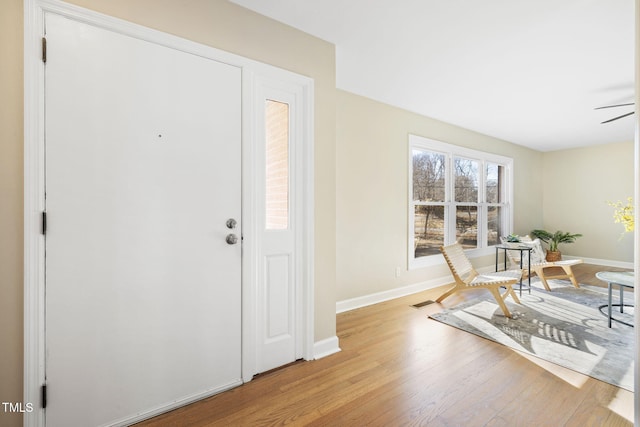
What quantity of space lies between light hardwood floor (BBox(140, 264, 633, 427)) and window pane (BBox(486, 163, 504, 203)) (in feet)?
12.8

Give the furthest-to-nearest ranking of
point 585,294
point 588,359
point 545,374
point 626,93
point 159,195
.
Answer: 1. point 585,294
2. point 626,93
3. point 588,359
4. point 545,374
5. point 159,195

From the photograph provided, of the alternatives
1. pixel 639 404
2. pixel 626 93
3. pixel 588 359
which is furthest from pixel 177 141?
pixel 626 93

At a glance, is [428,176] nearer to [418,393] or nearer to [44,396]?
[418,393]

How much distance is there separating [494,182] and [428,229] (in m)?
2.42

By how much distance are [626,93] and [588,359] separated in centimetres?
314

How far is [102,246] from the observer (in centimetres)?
153

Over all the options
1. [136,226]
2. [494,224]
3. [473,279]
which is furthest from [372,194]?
[494,224]

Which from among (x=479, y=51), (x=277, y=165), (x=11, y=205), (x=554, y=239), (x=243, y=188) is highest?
(x=479, y=51)

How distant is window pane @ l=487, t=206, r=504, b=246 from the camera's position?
18.1 feet

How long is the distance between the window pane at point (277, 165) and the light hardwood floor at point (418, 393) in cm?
112

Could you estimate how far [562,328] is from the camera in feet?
9.16

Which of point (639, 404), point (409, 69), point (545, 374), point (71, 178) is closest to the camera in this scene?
point (639, 404)

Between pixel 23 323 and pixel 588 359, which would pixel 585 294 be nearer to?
pixel 588 359

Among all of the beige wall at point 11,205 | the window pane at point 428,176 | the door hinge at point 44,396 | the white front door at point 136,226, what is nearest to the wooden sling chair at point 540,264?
the window pane at point 428,176
